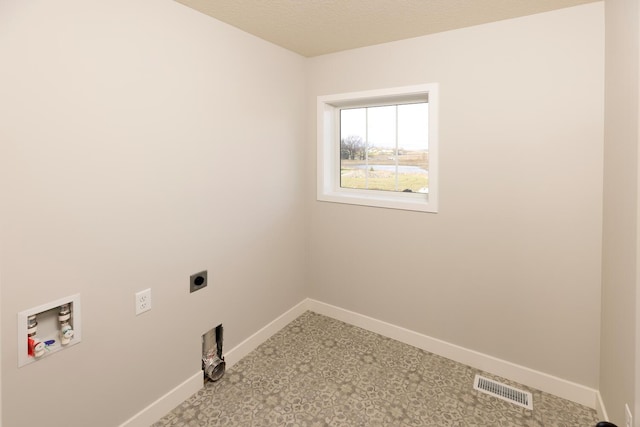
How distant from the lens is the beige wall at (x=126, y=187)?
4.28ft

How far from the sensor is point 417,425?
1.82 meters

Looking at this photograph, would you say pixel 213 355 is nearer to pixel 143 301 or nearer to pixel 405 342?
pixel 143 301

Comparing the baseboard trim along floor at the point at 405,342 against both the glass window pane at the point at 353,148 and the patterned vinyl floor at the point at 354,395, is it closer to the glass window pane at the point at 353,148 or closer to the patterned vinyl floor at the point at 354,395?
the patterned vinyl floor at the point at 354,395

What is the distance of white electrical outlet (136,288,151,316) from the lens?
1.74 m

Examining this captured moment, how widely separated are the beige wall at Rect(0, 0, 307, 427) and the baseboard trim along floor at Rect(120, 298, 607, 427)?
0.25 ft

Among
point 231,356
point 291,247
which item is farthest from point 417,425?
point 291,247

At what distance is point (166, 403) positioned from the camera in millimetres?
1899

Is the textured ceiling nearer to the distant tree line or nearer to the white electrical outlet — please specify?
the distant tree line

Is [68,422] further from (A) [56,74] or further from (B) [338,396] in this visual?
(A) [56,74]

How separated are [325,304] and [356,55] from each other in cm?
208

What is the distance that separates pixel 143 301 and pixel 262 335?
3.53ft

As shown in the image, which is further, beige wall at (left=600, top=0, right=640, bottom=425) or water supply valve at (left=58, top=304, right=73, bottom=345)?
water supply valve at (left=58, top=304, right=73, bottom=345)

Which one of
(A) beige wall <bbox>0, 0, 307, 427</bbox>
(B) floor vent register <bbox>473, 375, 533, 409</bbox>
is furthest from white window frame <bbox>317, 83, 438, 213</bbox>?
(B) floor vent register <bbox>473, 375, 533, 409</bbox>

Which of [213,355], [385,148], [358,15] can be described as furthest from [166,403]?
[358,15]
